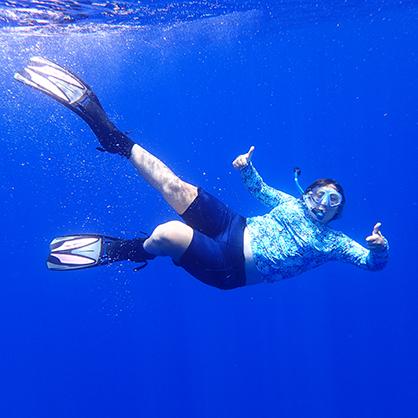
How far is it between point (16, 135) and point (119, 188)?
10.7m

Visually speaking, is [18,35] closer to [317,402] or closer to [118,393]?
[118,393]

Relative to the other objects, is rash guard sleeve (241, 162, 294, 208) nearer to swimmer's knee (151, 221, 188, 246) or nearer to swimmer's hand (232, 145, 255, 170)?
swimmer's hand (232, 145, 255, 170)

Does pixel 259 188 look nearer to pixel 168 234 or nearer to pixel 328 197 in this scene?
pixel 328 197

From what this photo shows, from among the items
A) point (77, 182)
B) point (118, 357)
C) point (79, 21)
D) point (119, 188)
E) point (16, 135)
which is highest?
point (16, 135)

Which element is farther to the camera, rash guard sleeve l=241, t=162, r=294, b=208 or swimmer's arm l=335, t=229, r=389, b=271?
rash guard sleeve l=241, t=162, r=294, b=208

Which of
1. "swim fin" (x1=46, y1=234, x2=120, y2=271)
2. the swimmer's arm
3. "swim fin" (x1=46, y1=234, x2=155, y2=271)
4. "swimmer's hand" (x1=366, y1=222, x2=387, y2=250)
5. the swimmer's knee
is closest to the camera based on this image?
"swimmer's hand" (x1=366, y1=222, x2=387, y2=250)

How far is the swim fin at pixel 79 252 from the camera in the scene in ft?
19.1

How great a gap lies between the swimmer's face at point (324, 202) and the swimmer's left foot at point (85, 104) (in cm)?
208

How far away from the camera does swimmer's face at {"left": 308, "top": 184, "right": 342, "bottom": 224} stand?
503 cm

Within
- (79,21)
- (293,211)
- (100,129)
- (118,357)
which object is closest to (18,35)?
(79,21)

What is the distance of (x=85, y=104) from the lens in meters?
5.29

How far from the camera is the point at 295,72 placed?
29594 millimetres

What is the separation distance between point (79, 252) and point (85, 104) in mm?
1832

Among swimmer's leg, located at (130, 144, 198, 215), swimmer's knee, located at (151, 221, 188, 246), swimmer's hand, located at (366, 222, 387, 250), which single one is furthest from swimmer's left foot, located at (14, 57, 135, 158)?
swimmer's hand, located at (366, 222, 387, 250)
